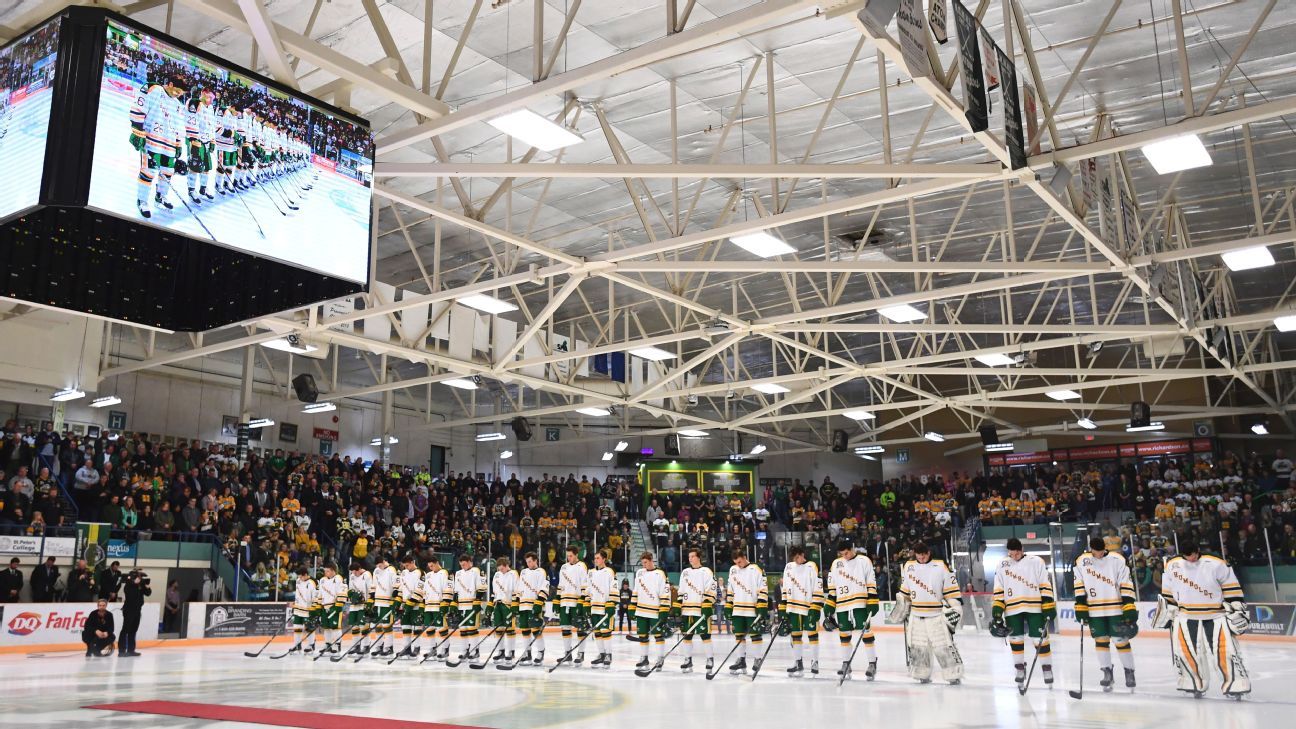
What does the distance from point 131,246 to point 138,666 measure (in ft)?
29.2

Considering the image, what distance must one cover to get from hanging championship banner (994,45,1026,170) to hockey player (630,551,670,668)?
7261 mm

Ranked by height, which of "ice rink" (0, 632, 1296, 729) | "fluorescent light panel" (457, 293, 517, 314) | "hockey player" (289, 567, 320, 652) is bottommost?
"ice rink" (0, 632, 1296, 729)

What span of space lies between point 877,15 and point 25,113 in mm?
6403

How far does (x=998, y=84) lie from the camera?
10242mm

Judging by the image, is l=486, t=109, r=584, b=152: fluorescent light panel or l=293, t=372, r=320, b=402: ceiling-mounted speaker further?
l=293, t=372, r=320, b=402: ceiling-mounted speaker

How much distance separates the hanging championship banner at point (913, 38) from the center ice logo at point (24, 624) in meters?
18.0

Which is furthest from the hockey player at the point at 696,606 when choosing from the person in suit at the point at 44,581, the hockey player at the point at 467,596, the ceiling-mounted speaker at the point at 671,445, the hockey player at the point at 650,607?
the ceiling-mounted speaker at the point at 671,445

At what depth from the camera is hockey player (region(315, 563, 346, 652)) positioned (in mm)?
17250

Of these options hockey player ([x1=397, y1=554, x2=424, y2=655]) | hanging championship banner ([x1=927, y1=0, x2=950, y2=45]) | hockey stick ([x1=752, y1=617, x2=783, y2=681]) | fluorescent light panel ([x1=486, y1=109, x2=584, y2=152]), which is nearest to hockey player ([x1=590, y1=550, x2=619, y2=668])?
hockey stick ([x1=752, y1=617, x2=783, y2=681])

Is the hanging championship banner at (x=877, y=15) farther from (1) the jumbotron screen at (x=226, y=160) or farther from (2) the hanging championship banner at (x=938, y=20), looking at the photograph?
(1) the jumbotron screen at (x=226, y=160)

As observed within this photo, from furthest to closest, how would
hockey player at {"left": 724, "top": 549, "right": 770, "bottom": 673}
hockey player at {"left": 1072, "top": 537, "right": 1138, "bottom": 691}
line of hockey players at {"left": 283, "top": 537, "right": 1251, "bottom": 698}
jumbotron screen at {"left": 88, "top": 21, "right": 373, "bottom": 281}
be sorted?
hockey player at {"left": 724, "top": 549, "right": 770, "bottom": 673}
hockey player at {"left": 1072, "top": 537, "right": 1138, "bottom": 691}
line of hockey players at {"left": 283, "top": 537, "right": 1251, "bottom": 698}
jumbotron screen at {"left": 88, "top": 21, "right": 373, "bottom": 281}

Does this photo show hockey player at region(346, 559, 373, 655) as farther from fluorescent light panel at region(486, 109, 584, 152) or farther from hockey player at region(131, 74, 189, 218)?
hockey player at region(131, 74, 189, 218)

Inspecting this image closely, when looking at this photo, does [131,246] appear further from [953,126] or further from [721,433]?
[721,433]

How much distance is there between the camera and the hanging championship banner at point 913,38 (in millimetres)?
8663
